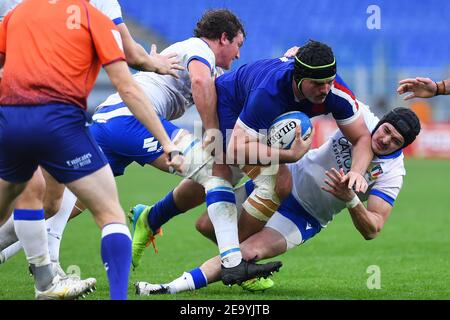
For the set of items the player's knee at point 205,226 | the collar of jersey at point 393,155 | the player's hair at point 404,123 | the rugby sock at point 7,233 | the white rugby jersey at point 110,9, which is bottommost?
the player's knee at point 205,226

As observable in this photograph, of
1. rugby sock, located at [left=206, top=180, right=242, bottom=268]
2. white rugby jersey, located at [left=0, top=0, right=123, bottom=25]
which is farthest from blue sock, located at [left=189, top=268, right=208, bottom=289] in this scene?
white rugby jersey, located at [left=0, top=0, right=123, bottom=25]

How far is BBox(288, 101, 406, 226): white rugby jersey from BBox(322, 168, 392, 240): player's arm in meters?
0.09

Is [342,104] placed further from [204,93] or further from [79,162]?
[79,162]

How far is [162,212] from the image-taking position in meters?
7.48

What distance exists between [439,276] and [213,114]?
2.52 m

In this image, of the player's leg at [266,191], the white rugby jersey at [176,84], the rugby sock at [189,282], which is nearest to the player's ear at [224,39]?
the white rugby jersey at [176,84]

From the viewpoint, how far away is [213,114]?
22.6 feet

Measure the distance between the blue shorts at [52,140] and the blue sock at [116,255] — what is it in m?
0.38

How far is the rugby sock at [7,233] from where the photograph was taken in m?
6.57

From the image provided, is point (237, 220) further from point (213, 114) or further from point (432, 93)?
point (432, 93)

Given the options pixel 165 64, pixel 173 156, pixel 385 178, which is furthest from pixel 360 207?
pixel 173 156

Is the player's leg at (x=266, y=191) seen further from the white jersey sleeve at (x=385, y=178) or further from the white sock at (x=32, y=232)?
the white sock at (x=32, y=232)

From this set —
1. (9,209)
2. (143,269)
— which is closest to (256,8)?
(143,269)

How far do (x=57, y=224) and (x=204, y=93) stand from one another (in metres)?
1.56
